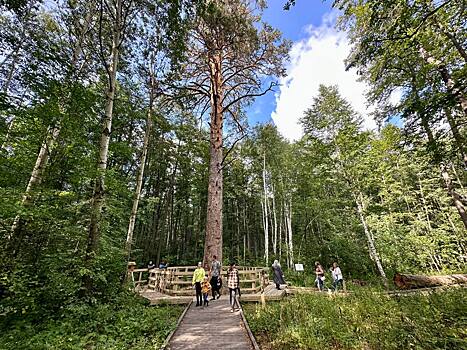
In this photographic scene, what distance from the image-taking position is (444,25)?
557cm

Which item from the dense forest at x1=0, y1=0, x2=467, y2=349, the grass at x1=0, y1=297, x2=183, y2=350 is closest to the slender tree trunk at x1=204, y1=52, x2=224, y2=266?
the dense forest at x1=0, y1=0, x2=467, y2=349

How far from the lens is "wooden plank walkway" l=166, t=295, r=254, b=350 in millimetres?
4391

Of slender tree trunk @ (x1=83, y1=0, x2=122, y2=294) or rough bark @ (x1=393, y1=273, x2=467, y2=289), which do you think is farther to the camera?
rough bark @ (x1=393, y1=273, x2=467, y2=289)

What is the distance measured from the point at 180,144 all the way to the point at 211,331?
1793 centimetres

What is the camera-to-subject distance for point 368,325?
4.45 m

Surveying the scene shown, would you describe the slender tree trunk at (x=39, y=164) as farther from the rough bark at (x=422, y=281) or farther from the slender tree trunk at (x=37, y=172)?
the rough bark at (x=422, y=281)

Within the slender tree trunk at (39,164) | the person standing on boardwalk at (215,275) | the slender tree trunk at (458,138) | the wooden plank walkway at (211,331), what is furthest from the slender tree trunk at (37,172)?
the slender tree trunk at (458,138)

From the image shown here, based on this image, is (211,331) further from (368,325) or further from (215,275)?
(368,325)

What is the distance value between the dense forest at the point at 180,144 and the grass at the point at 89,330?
0.20 ft

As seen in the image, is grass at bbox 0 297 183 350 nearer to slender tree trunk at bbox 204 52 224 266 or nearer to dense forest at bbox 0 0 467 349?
dense forest at bbox 0 0 467 349

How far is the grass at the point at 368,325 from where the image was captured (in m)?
3.61

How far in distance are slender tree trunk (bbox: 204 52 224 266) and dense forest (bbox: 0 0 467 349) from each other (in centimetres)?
7

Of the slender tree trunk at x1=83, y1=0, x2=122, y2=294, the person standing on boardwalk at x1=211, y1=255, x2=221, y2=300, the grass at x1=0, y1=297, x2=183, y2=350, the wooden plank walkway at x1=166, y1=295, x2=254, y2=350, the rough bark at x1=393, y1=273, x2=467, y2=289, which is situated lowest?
the wooden plank walkway at x1=166, y1=295, x2=254, y2=350

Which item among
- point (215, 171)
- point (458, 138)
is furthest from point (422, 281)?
point (215, 171)
